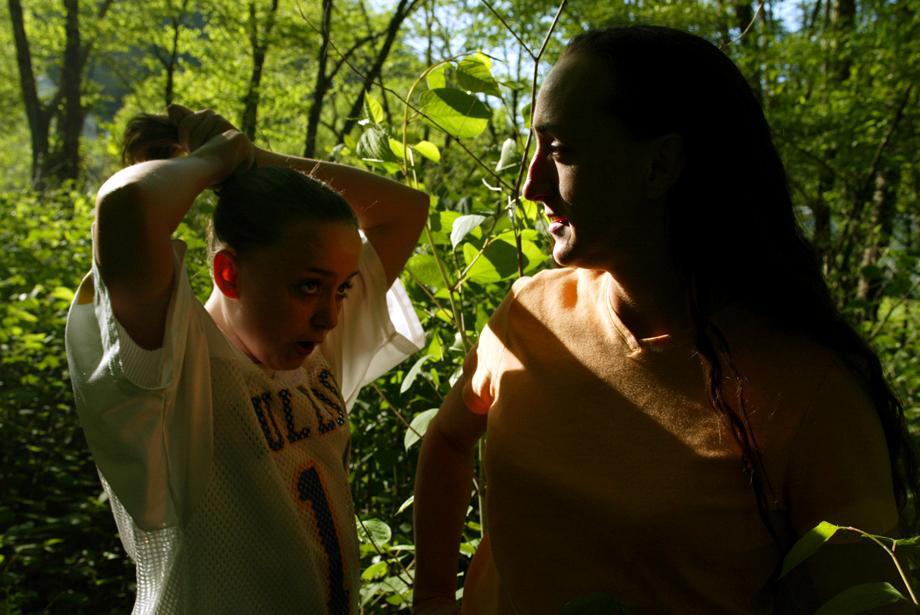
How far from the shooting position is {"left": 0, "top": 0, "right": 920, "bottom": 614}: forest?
1.94m

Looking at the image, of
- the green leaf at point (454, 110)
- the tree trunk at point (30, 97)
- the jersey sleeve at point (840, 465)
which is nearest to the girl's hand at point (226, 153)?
the green leaf at point (454, 110)

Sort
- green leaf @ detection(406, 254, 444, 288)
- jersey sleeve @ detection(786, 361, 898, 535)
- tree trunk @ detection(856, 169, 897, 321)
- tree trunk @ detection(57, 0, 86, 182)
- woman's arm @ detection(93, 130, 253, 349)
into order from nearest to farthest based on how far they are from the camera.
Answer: jersey sleeve @ detection(786, 361, 898, 535)
woman's arm @ detection(93, 130, 253, 349)
green leaf @ detection(406, 254, 444, 288)
tree trunk @ detection(856, 169, 897, 321)
tree trunk @ detection(57, 0, 86, 182)

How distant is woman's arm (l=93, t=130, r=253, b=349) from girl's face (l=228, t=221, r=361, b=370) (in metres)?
0.20

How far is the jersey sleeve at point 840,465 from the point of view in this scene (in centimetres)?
107

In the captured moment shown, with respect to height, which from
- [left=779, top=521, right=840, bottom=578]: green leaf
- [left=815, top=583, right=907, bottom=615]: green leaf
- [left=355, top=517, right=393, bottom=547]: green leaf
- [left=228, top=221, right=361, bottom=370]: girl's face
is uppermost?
[left=228, top=221, right=361, bottom=370]: girl's face

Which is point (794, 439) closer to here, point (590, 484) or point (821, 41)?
point (590, 484)

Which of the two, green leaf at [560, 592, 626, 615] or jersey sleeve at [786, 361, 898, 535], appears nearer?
green leaf at [560, 592, 626, 615]

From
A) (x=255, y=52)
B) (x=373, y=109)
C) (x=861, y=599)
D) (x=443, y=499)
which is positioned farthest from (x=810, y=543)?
(x=255, y=52)

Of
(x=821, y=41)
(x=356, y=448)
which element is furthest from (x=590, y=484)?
(x=821, y=41)

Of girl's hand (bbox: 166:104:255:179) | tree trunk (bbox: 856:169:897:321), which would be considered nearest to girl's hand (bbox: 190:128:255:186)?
girl's hand (bbox: 166:104:255:179)

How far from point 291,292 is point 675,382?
637 mm

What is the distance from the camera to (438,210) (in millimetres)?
2355

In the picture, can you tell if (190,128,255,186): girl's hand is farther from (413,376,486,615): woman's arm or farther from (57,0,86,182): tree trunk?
(57,0,86,182): tree trunk

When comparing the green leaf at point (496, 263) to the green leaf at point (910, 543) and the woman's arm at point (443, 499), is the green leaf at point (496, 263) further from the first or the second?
the green leaf at point (910, 543)
